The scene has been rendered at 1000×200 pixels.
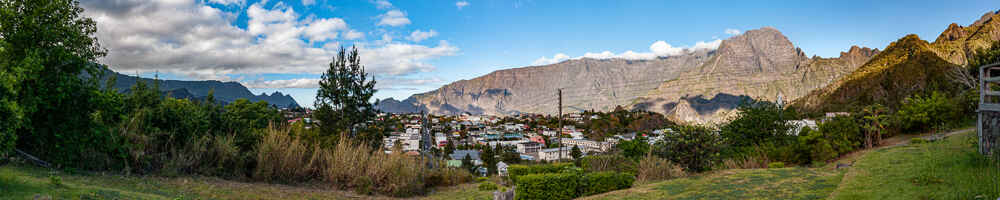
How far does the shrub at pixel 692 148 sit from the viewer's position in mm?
10578

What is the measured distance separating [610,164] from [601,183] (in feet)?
7.90

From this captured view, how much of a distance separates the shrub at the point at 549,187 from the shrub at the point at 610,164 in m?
2.18

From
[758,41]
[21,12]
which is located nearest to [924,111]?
[21,12]

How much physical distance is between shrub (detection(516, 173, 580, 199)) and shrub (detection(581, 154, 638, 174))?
7.16 feet

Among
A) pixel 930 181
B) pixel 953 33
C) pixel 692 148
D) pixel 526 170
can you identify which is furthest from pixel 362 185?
pixel 953 33

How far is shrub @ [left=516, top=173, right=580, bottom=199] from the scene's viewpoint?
833cm

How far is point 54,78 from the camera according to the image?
5.85 metres

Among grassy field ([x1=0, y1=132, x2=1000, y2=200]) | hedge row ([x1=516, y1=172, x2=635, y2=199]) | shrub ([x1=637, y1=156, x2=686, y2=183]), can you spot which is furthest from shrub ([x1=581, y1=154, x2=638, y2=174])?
grassy field ([x1=0, y1=132, x2=1000, y2=200])

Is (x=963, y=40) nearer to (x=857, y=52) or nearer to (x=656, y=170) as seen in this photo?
(x=656, y=170)

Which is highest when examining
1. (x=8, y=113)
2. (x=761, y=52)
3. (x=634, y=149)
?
(x=761, y=52)

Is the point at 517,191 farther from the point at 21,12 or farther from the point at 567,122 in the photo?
the point at 567,122

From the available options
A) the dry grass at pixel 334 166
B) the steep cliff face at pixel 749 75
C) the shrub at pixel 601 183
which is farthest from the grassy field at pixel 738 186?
the steep cliff face at pixel 749 75

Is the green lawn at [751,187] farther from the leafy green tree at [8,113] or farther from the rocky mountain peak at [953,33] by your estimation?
the rocky mountain peak at [953,33]

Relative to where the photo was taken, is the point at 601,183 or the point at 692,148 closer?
the point at 601,183
